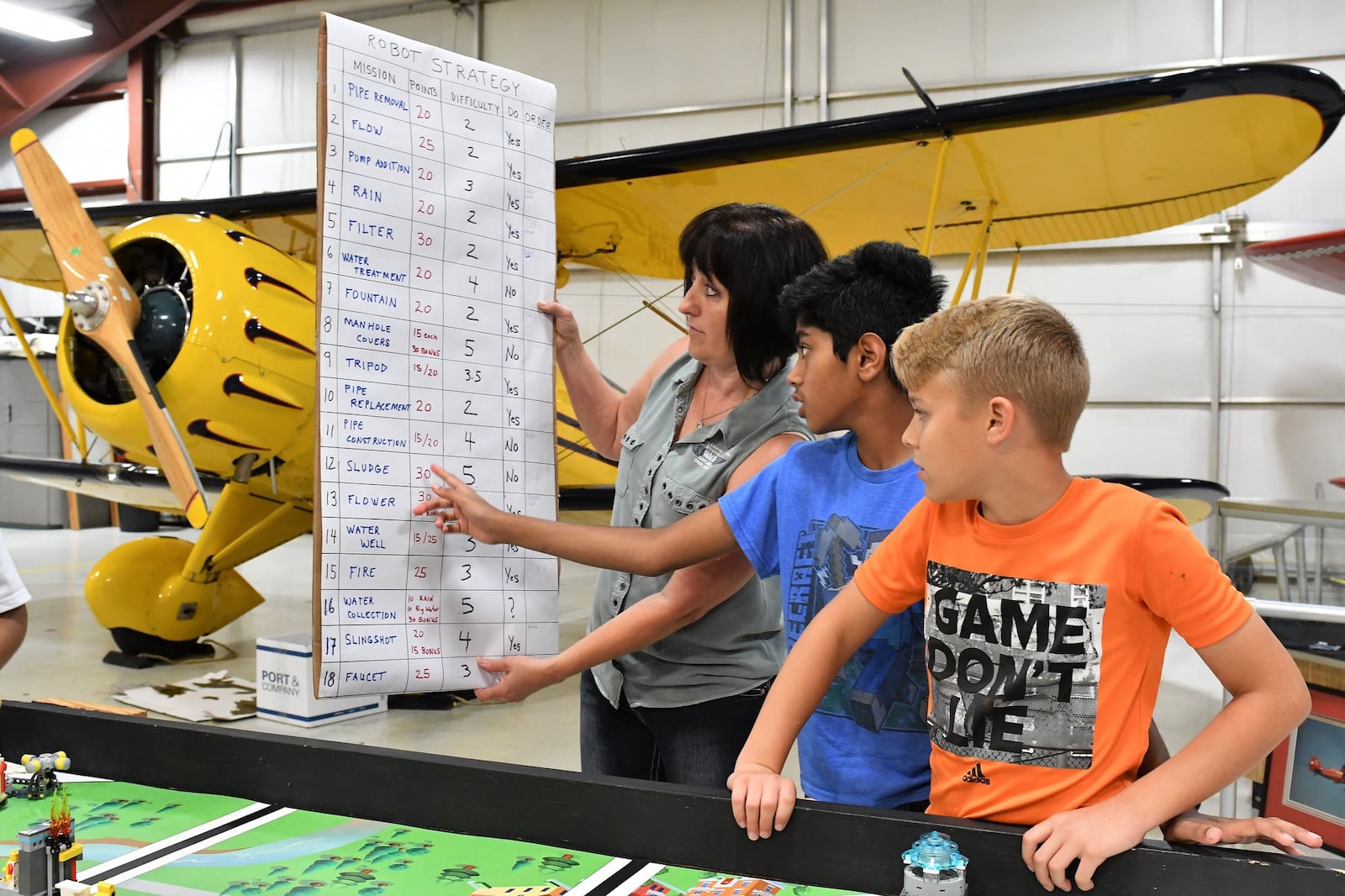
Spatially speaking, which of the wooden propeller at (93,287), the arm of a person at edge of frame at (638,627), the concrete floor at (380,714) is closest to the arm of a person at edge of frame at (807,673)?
the arm of a person at edge of frame at (638,627)

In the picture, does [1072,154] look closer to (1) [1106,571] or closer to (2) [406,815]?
(1) [1106,571]

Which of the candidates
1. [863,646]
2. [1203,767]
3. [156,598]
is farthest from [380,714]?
[1203,767]

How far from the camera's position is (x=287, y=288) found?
4281 mm

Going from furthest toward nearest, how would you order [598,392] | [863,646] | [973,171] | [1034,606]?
[973,171] → [598,392] → [863,646] → [1034,606]

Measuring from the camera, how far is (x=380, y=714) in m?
4.37

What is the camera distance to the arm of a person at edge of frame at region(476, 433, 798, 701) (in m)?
1.50

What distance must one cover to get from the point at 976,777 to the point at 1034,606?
19 cm

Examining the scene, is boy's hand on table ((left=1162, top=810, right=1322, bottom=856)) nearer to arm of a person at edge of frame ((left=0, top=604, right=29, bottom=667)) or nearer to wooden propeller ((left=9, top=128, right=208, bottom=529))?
arm of a person at edge of frame ((left=0, top=604, right=29, bottom=667))

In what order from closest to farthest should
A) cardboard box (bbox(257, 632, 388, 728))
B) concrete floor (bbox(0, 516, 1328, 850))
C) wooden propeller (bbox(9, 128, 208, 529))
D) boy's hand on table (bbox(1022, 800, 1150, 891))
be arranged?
1. boy's hand on table (bbox(1022, 800, 1150, 891))
2. wooden propeller (bbox(9, 128, 208, 529))
3. concrete floor (bbox(0, 516, 1328, 850))
4. cardboard box (bbox(257, 632, 388, 728))

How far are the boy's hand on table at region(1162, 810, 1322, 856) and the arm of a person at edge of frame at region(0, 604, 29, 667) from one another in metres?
1.74

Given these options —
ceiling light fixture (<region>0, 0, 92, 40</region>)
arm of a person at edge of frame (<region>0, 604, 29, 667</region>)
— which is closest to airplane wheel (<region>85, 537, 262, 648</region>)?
arm of a person at edge of frame (<region>0, 604, 29, 667</region>)

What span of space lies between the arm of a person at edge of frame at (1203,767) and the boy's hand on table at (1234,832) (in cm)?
3

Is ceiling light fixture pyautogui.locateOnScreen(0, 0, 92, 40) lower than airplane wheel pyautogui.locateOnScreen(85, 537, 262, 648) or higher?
higher

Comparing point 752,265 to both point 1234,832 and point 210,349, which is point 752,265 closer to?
point 1234,832
